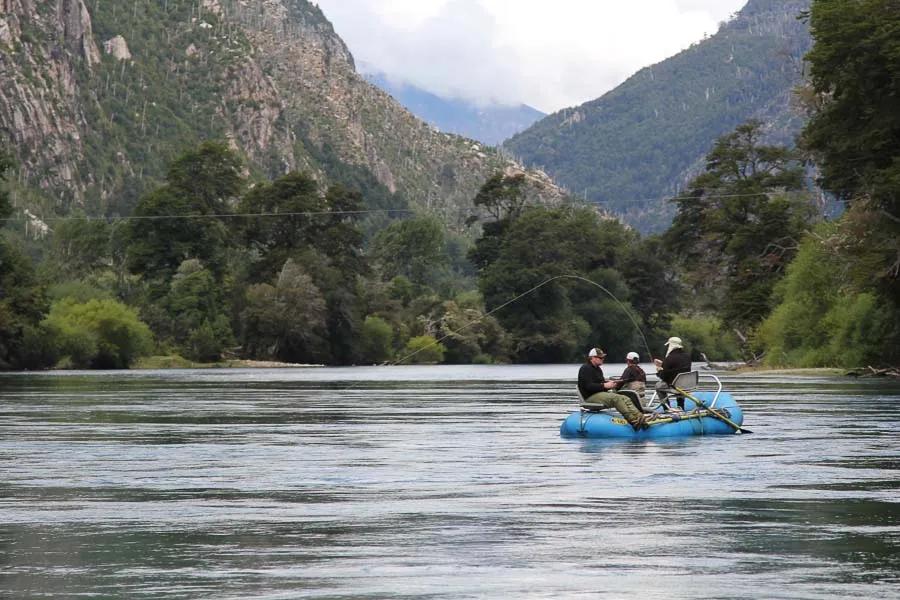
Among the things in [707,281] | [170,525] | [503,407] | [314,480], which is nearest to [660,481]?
[314,480]

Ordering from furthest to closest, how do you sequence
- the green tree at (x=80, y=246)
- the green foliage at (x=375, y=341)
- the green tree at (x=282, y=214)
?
1. the green tree at (x=80, y=246)
2. the green tree at (x=282, y=214)
3. the green foliage at (x=375, y=341)

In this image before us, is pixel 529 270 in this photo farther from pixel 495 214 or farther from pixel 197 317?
pixel 197 317

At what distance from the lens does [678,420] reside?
33219 mm

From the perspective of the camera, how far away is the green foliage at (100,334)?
11444 centimetres

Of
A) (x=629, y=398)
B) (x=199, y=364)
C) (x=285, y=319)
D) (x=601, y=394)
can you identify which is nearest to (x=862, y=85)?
(x=629, y=398)

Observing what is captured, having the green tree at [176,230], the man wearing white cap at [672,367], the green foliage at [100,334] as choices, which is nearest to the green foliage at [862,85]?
the man wearing white cap at [672,367]

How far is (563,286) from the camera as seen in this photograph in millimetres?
164500

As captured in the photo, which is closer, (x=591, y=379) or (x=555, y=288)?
(x=591, y=379)

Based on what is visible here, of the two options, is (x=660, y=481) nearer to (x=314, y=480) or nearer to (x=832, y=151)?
(x=314, y=480)

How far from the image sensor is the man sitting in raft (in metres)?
32.4

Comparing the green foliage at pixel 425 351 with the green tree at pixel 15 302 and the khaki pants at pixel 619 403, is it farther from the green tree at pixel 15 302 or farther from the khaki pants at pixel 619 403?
the khaki pants at pixel 619 403

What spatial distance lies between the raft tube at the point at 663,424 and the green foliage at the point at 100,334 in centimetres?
8414

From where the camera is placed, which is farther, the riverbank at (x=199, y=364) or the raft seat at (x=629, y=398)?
the riverbank at (x=199, y=364)

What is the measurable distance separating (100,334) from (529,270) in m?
55.1
